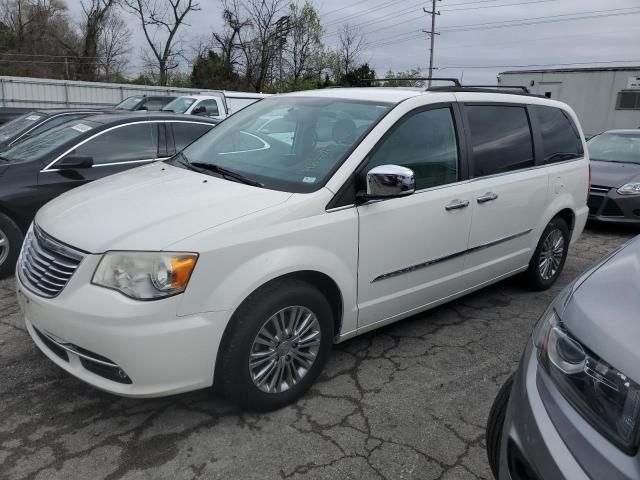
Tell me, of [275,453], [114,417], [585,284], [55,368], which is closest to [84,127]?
[55,368]

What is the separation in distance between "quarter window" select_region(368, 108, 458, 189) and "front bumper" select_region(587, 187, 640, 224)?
473 cm

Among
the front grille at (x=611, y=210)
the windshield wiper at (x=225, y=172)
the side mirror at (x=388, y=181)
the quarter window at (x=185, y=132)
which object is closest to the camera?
the side mirror at (x=388, y=181)

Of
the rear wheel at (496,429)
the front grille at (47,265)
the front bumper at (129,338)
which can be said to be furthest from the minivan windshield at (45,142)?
the rear wheel at (496,429)

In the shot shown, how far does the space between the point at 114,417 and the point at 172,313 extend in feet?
2.77

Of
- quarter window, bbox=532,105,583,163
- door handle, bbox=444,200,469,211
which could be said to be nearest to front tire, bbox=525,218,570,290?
quarter window, bbox=532,105,583,163

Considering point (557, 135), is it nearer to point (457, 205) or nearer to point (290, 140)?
point (457, 205)

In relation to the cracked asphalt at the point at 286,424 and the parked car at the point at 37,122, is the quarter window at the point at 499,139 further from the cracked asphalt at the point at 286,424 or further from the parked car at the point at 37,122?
the parked car at the point at 37,122

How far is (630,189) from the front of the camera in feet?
24.5

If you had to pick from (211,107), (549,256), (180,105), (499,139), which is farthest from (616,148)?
(180,105)

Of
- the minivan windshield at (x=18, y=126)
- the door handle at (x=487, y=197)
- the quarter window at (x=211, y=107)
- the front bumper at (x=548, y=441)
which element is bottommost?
the front bumper at (x=548, y=441)

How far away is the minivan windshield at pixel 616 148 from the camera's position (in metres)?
8.52

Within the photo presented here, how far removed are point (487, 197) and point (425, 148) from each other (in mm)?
651

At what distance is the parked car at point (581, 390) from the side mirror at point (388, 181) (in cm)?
114

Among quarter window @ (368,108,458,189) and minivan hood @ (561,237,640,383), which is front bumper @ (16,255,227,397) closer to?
quarter window @ (368,108,458,189)
